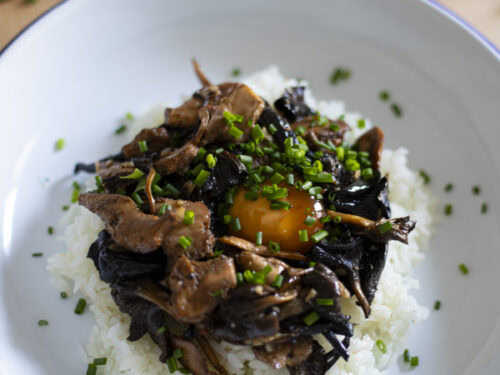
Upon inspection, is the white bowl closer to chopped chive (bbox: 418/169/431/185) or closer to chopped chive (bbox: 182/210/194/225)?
chopped chive (bbox: 418/169/431/185)

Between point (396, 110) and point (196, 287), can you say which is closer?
point (196, 287)

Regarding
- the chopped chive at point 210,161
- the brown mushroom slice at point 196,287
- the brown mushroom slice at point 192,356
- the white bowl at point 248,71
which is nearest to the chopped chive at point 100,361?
the white bowl at point 248,71

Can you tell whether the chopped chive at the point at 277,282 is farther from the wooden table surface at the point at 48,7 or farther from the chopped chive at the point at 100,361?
the wooden table surface at the point at 48,7

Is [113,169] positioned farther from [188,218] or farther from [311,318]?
[311,318]

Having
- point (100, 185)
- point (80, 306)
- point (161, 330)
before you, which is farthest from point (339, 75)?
point (80, 306)

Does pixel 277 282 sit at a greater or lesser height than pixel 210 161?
lesser

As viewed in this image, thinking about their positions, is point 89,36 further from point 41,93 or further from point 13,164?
point 13,164
